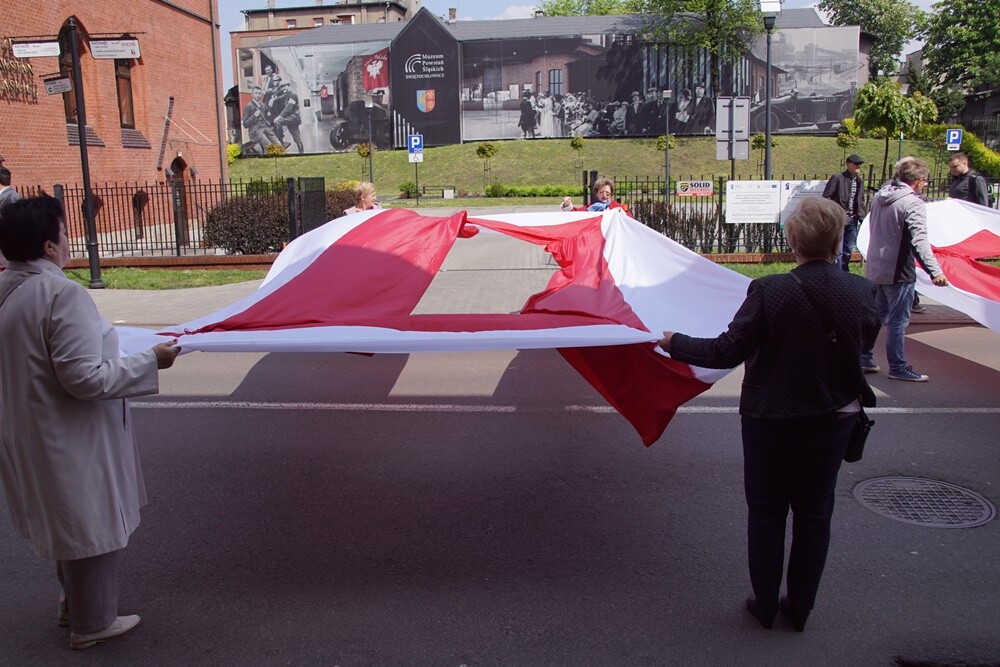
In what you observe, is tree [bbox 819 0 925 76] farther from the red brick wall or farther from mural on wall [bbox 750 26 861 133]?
the red brick wall

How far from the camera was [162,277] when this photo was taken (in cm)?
1606

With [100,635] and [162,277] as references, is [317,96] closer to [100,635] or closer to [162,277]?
[162,277]

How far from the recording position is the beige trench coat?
10.5 feet

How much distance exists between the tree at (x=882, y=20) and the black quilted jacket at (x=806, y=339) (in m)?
95.7

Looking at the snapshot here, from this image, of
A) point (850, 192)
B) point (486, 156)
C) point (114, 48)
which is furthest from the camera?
point (486, 156)

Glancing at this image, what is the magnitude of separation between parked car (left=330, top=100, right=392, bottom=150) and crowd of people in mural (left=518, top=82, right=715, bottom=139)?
398 inches

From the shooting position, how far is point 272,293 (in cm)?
545

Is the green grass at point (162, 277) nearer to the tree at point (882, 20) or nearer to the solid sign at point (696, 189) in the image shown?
the solid sign at point (696, 189)

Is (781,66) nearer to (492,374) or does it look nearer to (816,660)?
(492,374)

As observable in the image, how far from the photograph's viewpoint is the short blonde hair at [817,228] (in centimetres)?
344

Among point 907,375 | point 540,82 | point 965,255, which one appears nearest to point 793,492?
point 907,375

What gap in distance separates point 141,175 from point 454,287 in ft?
58.0

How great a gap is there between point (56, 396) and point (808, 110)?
215ft

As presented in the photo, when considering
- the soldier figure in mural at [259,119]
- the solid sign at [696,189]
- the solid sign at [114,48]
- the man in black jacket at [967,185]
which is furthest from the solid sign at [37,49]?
the soldier figure in mural at [259,119]
